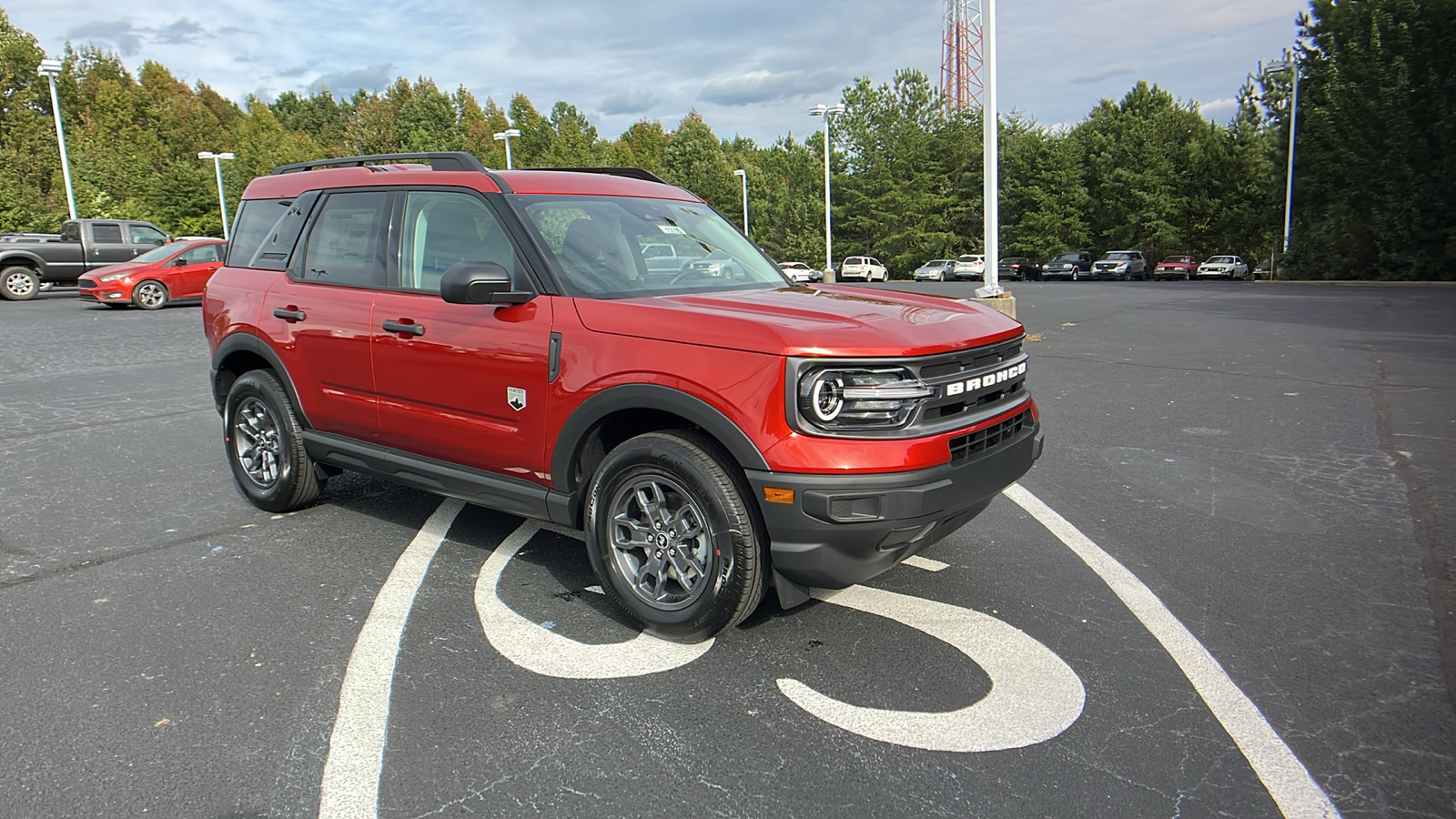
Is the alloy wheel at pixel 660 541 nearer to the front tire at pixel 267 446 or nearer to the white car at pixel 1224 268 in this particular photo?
the front tire at pixel 267 446

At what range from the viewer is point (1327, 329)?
15469 mm

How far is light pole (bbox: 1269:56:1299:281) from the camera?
132ft

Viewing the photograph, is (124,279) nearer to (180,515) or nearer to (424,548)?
(180,515)

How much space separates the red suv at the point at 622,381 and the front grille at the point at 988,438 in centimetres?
1

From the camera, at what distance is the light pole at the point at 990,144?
1336 centimetres

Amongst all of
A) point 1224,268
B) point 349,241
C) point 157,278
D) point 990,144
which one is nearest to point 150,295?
point 157,278

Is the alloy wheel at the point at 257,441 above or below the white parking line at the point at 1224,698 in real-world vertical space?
above

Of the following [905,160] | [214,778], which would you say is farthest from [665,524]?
[905,160]

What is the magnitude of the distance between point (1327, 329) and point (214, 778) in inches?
679

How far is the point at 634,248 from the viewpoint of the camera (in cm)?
443

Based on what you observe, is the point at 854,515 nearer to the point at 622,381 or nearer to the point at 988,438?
the point at 988,438

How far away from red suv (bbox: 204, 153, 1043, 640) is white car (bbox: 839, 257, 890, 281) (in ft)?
170

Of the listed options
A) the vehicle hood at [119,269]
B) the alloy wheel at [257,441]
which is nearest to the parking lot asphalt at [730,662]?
the alloy wheel at [257,441]

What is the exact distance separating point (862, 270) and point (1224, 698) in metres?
54.1
